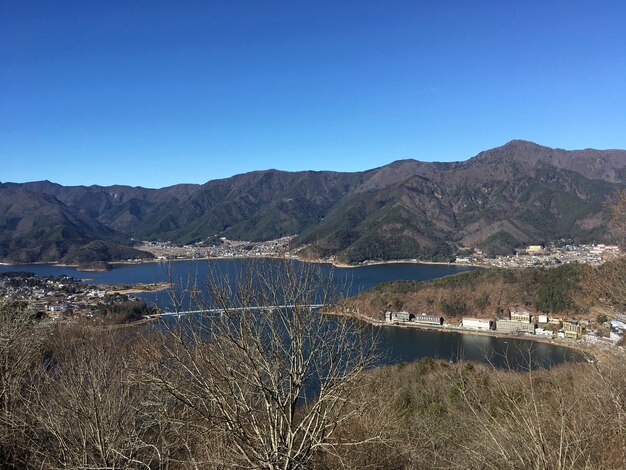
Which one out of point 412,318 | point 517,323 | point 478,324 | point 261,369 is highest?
point 261,369

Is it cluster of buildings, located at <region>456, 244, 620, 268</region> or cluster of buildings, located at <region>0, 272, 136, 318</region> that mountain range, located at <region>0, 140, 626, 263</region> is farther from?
cluster of buildings, located at <region>0, 272, 136, 318</region>

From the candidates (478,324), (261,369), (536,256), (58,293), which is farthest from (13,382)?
(536,256)

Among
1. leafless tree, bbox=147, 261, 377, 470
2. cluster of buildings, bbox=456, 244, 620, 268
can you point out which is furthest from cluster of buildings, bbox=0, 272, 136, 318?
cluster of buildings, bbox=456, 244, 620, 268

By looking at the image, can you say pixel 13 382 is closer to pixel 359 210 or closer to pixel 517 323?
pixel 517 323

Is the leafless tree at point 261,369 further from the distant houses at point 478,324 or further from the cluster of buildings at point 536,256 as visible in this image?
the cluster of buildings at point 536,256

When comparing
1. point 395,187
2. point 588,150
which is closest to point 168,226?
point 395,187

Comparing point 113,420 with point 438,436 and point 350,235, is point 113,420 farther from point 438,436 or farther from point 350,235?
point 350,235
